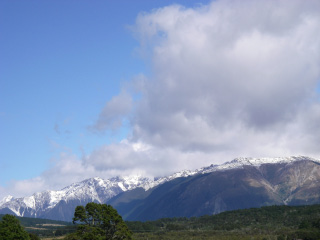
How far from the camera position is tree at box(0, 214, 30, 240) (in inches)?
4283

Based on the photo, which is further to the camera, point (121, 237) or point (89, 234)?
point (121, 237)

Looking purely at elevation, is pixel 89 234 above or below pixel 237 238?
above

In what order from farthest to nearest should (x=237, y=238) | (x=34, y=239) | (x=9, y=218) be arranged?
(x=237, y=238) → (x=34, y=239) → (x=9, y=218)

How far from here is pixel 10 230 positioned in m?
112

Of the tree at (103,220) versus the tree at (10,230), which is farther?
the tree at (10,230)

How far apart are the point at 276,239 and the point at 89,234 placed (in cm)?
11244

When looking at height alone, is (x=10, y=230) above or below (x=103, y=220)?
below

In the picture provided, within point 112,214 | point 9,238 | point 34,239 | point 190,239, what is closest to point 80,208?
point 112,214

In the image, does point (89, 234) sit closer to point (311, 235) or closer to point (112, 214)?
point (112, 214)

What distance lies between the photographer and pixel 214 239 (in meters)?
194

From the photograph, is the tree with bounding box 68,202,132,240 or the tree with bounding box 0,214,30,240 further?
the tree with bounding box 0,214,30,240

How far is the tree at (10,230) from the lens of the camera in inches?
4283

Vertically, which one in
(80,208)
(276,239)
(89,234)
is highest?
(80,208)

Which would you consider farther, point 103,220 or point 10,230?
point 10,230
